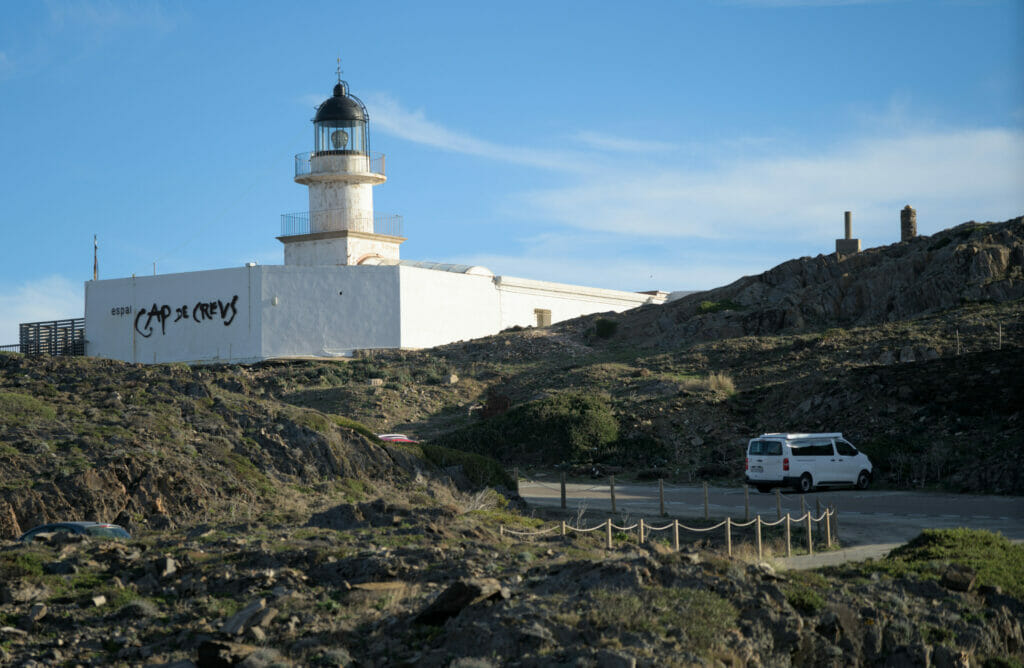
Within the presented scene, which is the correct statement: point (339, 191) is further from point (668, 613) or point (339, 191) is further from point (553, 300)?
point (668, 613)

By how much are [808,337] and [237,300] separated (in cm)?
2379

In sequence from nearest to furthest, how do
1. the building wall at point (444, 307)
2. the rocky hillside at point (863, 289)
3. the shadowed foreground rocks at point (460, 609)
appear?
the shadowed foreground rocks at point (460, 609) → the rocky hillside at point (863, 289) → the building wall at point (444, 307)

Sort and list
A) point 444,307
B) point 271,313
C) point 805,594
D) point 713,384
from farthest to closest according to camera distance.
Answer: point 444,307
point 271,313
point 713,384
point 805,594

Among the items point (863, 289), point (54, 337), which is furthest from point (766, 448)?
point (54, 337)

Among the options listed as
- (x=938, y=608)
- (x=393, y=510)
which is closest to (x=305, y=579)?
(x=393, y=510)

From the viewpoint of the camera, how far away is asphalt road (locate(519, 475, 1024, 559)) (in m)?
18.1

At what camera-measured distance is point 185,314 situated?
4703 centimetres

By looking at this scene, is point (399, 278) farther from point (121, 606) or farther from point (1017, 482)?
point (121, 606)

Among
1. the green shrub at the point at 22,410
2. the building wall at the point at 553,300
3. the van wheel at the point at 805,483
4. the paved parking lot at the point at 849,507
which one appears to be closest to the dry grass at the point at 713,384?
the paved parking lot at the point at 849,507

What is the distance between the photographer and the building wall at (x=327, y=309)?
45219mm

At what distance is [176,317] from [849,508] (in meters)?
33.8

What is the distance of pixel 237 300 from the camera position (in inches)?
1800

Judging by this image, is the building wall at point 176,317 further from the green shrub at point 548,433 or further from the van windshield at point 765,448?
the van windshield at point 765,448

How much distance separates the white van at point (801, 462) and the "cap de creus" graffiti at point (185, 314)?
1076 inches
